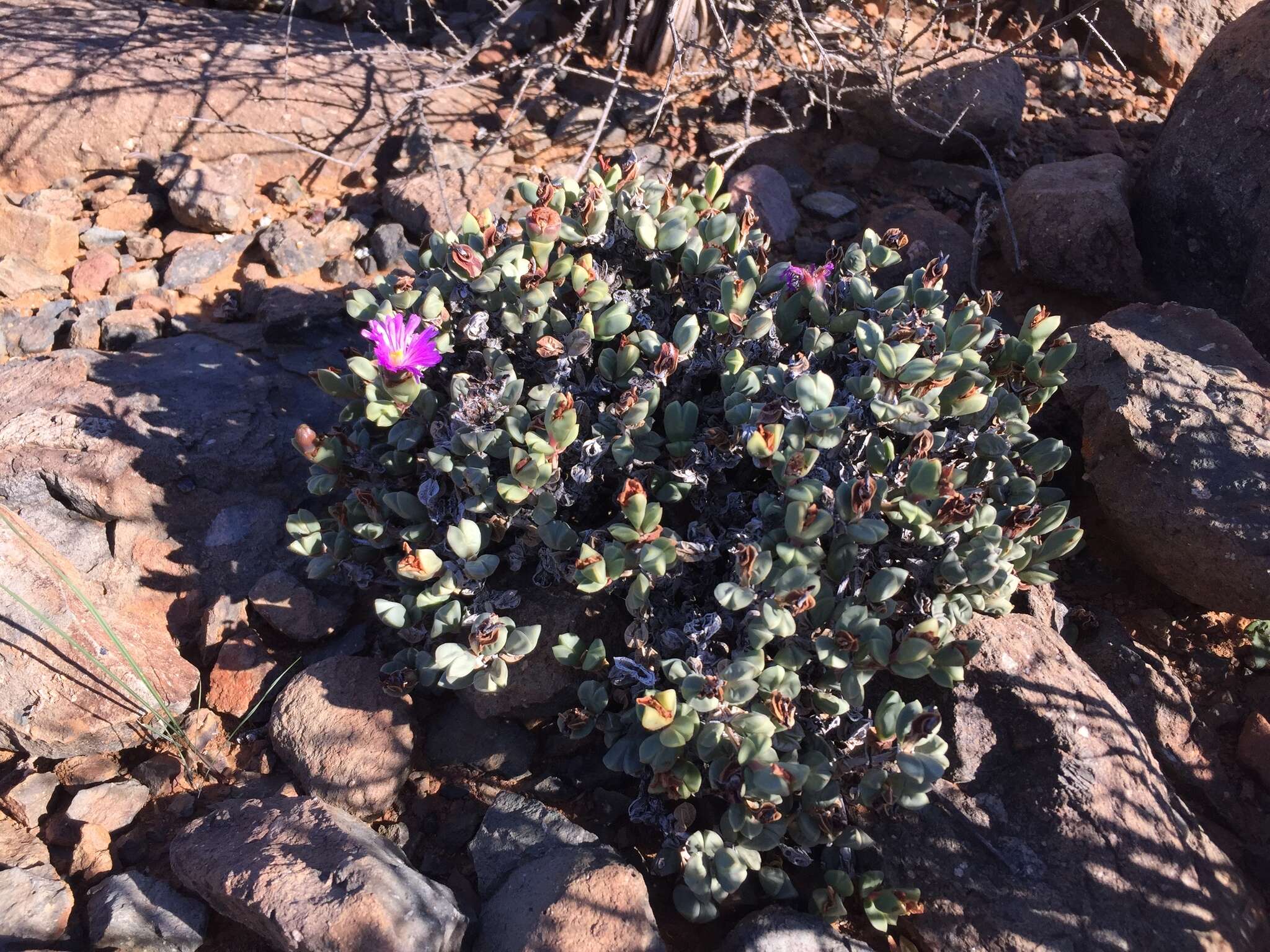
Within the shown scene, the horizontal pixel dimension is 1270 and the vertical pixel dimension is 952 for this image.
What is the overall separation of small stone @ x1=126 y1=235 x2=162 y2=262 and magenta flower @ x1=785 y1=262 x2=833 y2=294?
281cm

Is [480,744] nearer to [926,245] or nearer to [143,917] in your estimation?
[143,917]

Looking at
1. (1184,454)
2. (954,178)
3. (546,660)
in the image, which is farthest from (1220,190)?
(546,660)

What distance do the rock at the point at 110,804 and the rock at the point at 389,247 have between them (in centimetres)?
225

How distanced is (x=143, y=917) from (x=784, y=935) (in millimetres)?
1408

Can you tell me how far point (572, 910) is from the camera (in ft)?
6.56

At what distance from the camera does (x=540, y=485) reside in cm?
223

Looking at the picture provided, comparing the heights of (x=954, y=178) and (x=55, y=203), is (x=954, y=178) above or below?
above

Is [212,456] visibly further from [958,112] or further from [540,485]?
[958,112]

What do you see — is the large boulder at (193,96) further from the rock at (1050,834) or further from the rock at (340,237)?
the rock at (1050,834)

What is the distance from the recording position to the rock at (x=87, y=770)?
2.42m

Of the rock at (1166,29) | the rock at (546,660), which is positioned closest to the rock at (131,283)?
the rock at (546,660)

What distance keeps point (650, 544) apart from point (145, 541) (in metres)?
1.68

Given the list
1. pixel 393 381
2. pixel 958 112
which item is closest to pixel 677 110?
pixel 958 112

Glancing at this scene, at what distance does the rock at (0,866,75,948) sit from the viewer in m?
2.04
